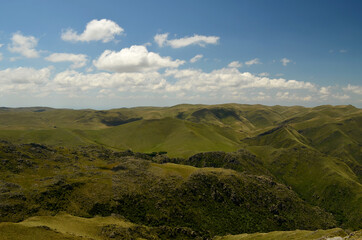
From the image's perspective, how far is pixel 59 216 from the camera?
105250mm

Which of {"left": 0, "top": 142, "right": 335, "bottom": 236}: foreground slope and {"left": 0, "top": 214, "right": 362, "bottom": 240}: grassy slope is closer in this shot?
{"left": 0, "top": 214, "right": 362, "bottom": 240}: grassy slope

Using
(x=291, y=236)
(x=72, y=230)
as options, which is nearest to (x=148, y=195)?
(x=72, y=230)

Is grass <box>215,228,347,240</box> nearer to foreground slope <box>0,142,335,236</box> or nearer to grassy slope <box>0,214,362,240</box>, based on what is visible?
grassy slope <box>0,214,362,240</box>

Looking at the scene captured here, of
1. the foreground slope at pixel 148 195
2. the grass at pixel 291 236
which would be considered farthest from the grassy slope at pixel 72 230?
the foreground slope at pixel 148 195

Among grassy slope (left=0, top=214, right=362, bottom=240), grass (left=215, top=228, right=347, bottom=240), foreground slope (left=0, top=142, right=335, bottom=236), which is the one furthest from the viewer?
foreground slope (left=0, top=142, right=335, bottom=236)

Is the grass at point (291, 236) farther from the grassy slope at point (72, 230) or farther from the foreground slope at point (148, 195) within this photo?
the foreground slope at point (148, 195)

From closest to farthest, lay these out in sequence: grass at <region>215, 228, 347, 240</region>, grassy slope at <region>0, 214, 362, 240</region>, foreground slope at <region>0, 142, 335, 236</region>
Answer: grassy slope at <region>0, 214, 362, 240</region>, grass at <region>215, 228, 347, 240</region>, foreground slope at <region>0, 142, 335, 236</region>

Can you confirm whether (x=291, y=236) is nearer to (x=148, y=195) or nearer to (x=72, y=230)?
(x=148, y=195)

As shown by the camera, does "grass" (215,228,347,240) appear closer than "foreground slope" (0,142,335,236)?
Yes

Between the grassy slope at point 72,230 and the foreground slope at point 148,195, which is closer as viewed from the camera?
the grassy slope at point 72,230

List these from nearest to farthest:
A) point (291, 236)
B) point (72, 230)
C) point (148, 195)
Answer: point (72, 230) → point (291, 236) → point (148, 195)

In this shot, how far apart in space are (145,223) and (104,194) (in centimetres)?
3081

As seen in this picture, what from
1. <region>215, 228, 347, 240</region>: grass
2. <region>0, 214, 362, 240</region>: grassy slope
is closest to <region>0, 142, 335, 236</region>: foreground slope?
<region>0, 214, 362, 240</region>: grassy slope

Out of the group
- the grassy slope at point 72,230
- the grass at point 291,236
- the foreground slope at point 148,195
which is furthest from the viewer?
the foreground slope at point 148,195
